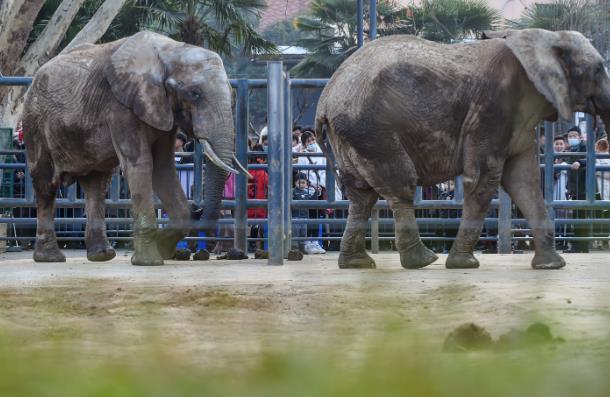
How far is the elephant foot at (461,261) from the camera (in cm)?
983

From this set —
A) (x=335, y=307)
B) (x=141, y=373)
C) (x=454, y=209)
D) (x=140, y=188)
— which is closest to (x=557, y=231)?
(x=454, y=209)

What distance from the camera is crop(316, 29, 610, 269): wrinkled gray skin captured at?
32.0 ft

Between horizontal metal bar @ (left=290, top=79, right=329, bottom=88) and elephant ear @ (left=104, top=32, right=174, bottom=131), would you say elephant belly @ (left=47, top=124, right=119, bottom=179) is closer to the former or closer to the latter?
elephant ear @ (left=104, top=32, right=174, bottom=131)

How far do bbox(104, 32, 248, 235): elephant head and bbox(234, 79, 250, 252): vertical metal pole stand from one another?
0.59 m

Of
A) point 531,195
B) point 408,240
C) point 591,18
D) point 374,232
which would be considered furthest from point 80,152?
point 591,18

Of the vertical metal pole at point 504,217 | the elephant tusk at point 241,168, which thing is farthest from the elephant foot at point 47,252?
the vertical metal pole at point 504,217

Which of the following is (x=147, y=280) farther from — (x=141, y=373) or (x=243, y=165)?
(x=141, y=373)

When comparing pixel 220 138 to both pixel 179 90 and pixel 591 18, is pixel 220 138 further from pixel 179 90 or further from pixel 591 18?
pixel 591 18

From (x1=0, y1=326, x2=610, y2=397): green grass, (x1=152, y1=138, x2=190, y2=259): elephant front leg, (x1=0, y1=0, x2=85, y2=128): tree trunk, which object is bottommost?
(x1=0, y1=326, x2=610, y2=397): green grass

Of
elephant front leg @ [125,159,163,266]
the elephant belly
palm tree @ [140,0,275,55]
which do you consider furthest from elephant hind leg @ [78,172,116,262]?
palm tree @ [140,0,275,55]

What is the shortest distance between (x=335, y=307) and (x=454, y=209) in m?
7.53

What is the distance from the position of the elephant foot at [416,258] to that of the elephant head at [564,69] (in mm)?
1382

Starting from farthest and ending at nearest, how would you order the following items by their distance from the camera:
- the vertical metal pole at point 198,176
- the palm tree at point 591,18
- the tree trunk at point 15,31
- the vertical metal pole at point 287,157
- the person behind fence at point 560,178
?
the tree trunk at point 15,31
the palm tree at point 591,18
the person behind fence at point 560,178
the vertical metal pole at point 198,176
the vertical metal pole at point 287,157

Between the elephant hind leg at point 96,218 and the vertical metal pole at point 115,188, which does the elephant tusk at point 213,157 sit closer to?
the elephant hind leg at point 96,218
